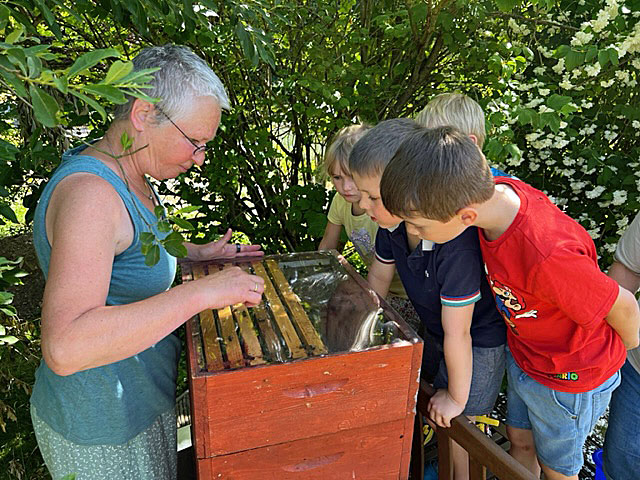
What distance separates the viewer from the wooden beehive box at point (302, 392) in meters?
1.24

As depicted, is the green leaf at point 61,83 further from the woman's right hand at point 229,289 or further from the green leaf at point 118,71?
the woman's right hand at point 229,289

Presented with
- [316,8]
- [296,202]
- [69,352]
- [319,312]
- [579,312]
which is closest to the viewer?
[69,352]

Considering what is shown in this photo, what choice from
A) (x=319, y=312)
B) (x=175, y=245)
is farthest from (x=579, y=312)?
(x=175, y=245)

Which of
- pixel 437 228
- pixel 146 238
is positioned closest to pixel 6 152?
pixel 146 238

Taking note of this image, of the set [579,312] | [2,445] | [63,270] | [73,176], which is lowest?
[2,445]

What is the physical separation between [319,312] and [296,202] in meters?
1.78

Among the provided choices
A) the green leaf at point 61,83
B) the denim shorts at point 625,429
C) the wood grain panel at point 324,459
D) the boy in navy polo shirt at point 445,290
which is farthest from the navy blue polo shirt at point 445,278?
the green leaf at point 61,83

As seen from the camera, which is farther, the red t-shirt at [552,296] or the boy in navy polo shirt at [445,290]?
the boy in navy polo shirt at [445,290]

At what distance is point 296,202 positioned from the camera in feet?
10.8

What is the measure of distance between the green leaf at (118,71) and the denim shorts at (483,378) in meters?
1.43

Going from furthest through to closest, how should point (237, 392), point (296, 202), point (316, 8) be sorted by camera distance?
1. point (296, 202)
2. point (316, 8)
3. point (237, 392)

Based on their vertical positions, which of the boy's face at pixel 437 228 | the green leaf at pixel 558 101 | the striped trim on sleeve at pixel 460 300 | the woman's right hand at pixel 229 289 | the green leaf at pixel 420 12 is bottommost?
the striped trim on sleeve at pixel 460 300

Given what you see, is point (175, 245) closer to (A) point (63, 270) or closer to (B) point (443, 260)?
(A) point (63, 270)

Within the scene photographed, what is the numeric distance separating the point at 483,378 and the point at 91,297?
4.31 ft
